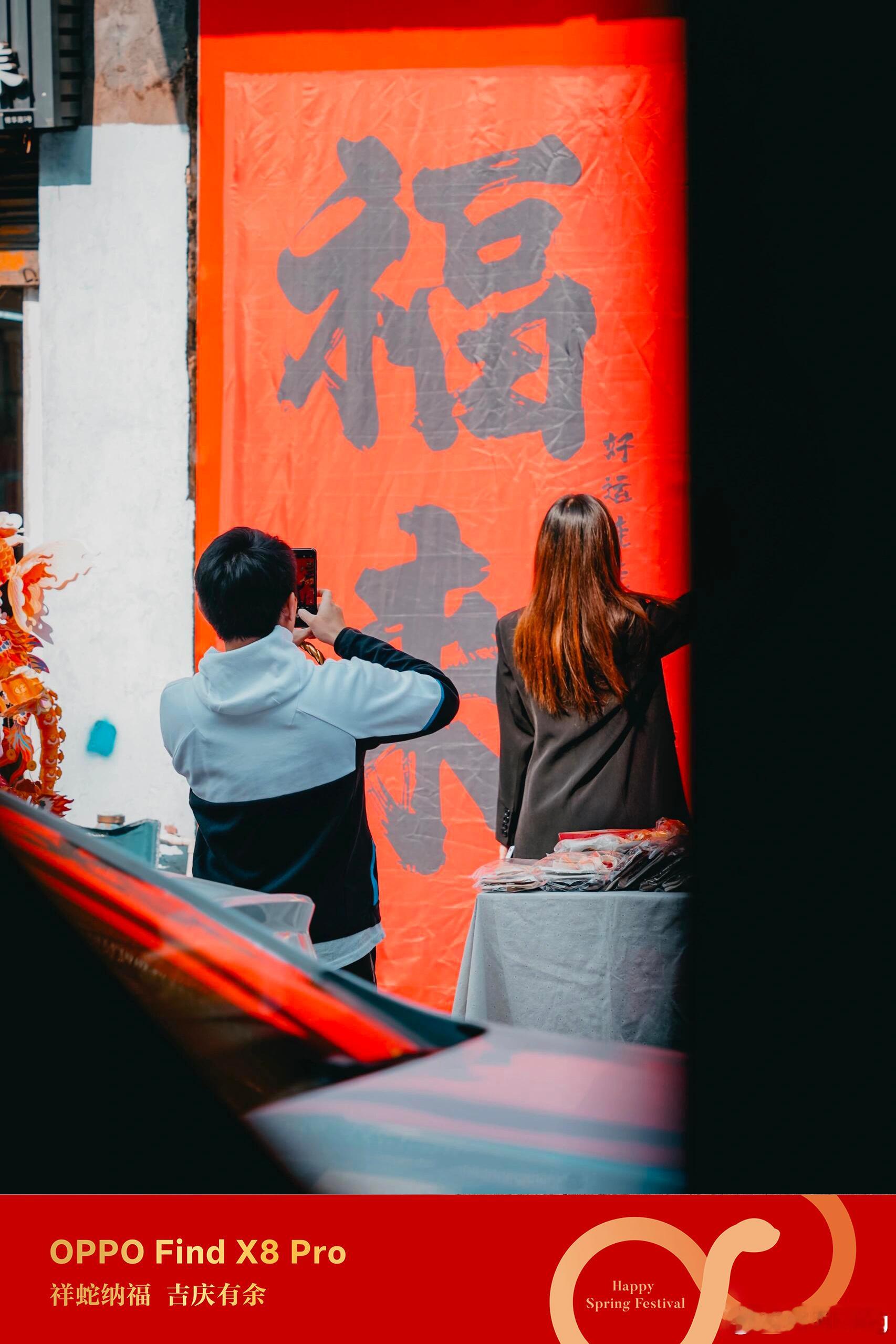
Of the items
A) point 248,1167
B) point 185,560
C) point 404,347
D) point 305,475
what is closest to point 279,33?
point 404,347

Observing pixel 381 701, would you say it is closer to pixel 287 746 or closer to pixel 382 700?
pixel 382 700

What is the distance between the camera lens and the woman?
2.49 meters

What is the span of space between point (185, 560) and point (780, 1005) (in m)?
2.58

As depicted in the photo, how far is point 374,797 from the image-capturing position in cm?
382

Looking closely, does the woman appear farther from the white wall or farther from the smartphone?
the white wall

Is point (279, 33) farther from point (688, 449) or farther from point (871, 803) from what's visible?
point (871, 803)

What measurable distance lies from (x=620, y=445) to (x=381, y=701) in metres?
1.96

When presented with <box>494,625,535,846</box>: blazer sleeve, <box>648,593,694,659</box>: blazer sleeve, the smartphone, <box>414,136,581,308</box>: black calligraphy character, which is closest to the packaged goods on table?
<box>494,625,535,846</box>: blazer sleeve

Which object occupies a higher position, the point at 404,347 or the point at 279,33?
the point at 279,33

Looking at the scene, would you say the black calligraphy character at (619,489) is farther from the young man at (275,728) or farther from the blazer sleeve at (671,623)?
the young man at (275,728)

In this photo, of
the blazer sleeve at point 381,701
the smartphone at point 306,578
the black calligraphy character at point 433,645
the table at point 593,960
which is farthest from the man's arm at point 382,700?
the black calligraphy character at point 433,645

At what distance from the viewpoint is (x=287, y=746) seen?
2.08 m

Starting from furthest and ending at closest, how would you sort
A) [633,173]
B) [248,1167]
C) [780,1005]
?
[633,173]
[780,1005]
[248,1167]
